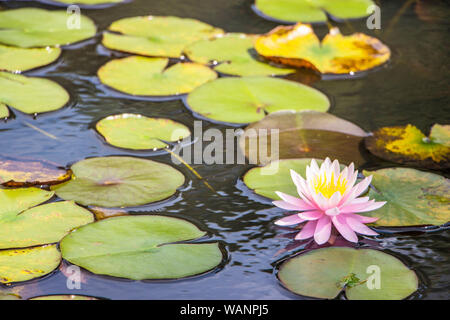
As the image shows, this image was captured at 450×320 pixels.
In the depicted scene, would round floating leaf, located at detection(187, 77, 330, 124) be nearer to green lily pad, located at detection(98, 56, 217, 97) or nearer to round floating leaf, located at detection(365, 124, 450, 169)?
green lily pad, located at detection(98, 56, 217, 97)

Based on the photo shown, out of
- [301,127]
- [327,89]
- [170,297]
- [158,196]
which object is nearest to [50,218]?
[158,196]

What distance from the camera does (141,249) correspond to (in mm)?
2008

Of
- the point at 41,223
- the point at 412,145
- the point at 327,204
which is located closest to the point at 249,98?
the point at 412,145

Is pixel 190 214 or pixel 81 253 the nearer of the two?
pixel 81 253

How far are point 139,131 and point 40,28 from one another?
1382 mm

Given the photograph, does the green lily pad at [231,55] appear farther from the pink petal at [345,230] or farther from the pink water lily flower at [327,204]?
the pink petal at [345,230]

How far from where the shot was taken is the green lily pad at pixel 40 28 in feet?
11.6

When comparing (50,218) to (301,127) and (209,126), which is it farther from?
(301,127)

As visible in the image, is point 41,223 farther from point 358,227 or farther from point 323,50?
point 323,50

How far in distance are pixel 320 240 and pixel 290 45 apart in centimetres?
172

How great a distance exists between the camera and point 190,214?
224cm

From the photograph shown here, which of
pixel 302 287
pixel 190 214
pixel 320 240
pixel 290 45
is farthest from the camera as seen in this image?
pixel 290 45

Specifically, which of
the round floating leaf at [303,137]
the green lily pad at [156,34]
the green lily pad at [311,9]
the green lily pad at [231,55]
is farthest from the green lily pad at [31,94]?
the green lily pad at [311,9]
